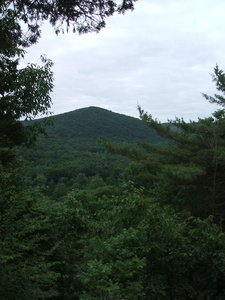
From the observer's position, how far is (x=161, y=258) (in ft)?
13.8

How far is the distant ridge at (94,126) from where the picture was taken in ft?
292

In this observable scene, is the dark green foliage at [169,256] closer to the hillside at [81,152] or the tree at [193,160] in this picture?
the tree at [193,160]

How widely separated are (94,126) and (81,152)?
64.6 feet

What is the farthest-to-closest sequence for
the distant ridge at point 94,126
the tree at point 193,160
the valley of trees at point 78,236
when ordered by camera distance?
the distant ridge at point 94,126 → the tree at point 193,160 → the valley of trees at point 78,236

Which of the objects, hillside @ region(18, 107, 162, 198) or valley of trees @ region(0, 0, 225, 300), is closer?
valley of trees @ region(0, 0, 225, 300)

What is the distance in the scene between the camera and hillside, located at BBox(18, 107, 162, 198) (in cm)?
5600

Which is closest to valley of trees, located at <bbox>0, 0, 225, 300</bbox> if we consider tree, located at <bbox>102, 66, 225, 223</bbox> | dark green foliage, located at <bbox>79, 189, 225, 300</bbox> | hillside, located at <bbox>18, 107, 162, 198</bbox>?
dark green foliage, located at <bbox>79, 189, 225, 300</bbox>

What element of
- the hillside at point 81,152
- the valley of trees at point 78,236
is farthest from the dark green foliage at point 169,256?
the hillside at point 81,152

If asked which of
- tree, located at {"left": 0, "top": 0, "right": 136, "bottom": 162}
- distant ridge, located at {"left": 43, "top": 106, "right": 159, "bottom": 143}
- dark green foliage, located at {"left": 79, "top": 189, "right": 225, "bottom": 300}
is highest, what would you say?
distant ridge, located at {"left": 43, "top": 106, "right": 159, "bottom": 143}

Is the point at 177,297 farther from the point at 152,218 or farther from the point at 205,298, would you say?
the point at 152,218

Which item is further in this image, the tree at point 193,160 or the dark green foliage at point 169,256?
the tree at point 193,160

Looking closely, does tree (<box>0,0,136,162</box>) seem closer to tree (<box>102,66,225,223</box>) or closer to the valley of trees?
→ the valley of trees

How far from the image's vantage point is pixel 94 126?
97688mm

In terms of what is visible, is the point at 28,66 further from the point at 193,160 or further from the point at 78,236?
the point at 193,160
